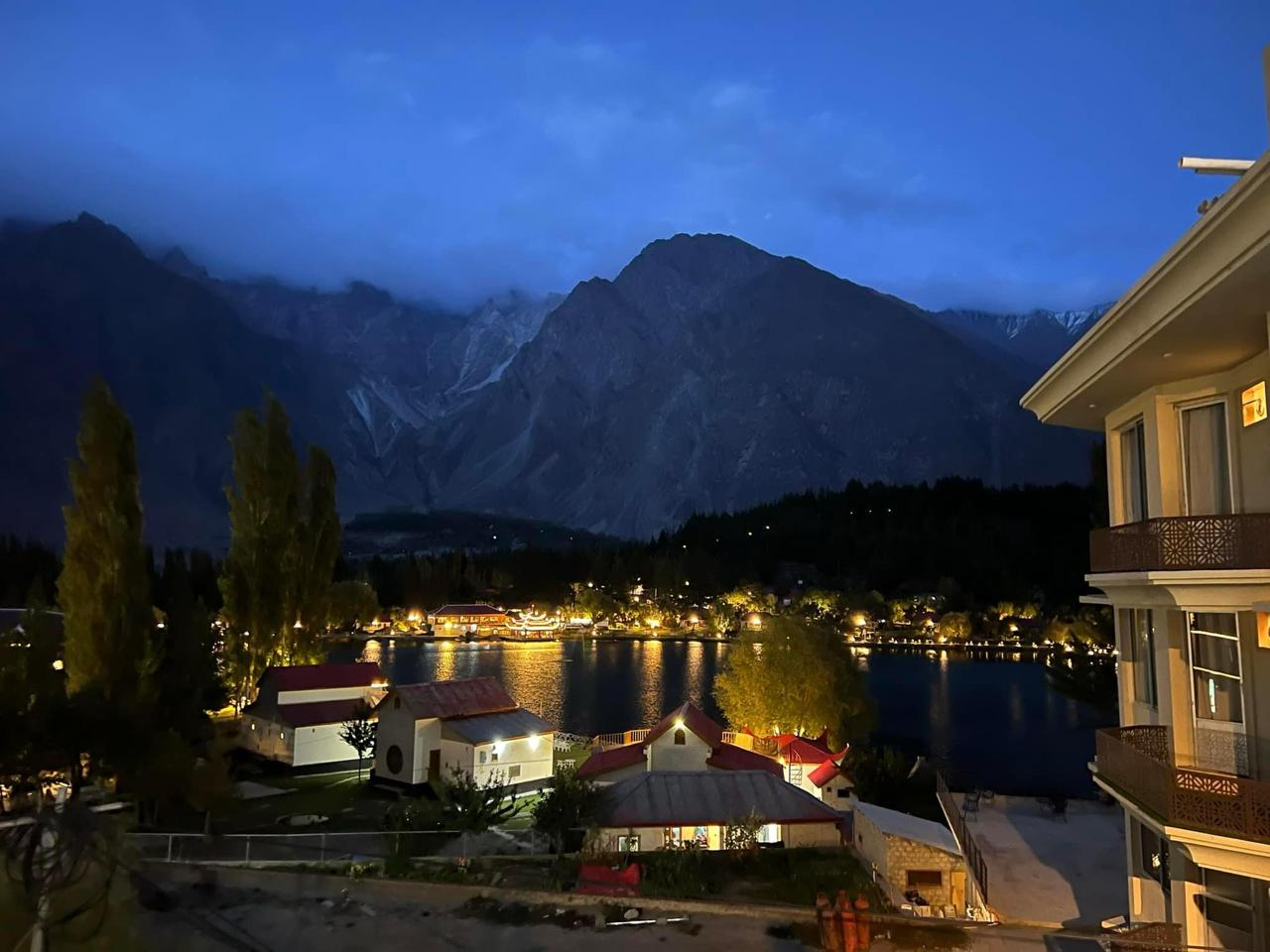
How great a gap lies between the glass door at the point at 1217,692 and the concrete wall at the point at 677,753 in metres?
19.4

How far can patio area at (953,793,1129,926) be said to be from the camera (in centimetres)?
1627

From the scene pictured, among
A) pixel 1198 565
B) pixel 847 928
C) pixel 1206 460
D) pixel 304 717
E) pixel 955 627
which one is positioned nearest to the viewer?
pixel 1198 565

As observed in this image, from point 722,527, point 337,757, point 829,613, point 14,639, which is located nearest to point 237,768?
point 337,757

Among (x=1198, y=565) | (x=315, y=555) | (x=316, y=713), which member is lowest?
(x=316, y=713)

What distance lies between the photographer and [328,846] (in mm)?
17703

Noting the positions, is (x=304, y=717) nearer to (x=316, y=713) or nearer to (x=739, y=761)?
(x=316, y=713)

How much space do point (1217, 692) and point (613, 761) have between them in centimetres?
1936

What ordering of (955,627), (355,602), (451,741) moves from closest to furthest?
1. (451,741)
2. (355,602)
3. (955,627)

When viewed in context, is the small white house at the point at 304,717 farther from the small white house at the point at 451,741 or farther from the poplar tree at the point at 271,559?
the poplar tree at the point at 271,559

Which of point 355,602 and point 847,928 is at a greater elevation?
point 355,602

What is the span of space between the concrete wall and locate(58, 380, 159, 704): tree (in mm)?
15439

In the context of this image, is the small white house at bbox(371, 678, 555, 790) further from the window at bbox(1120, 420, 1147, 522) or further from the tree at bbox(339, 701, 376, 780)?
the window at bbox(1120, 420, 1147, 522)

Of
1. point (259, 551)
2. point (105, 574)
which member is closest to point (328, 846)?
point (105, 574)

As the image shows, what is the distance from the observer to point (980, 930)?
12008mm
